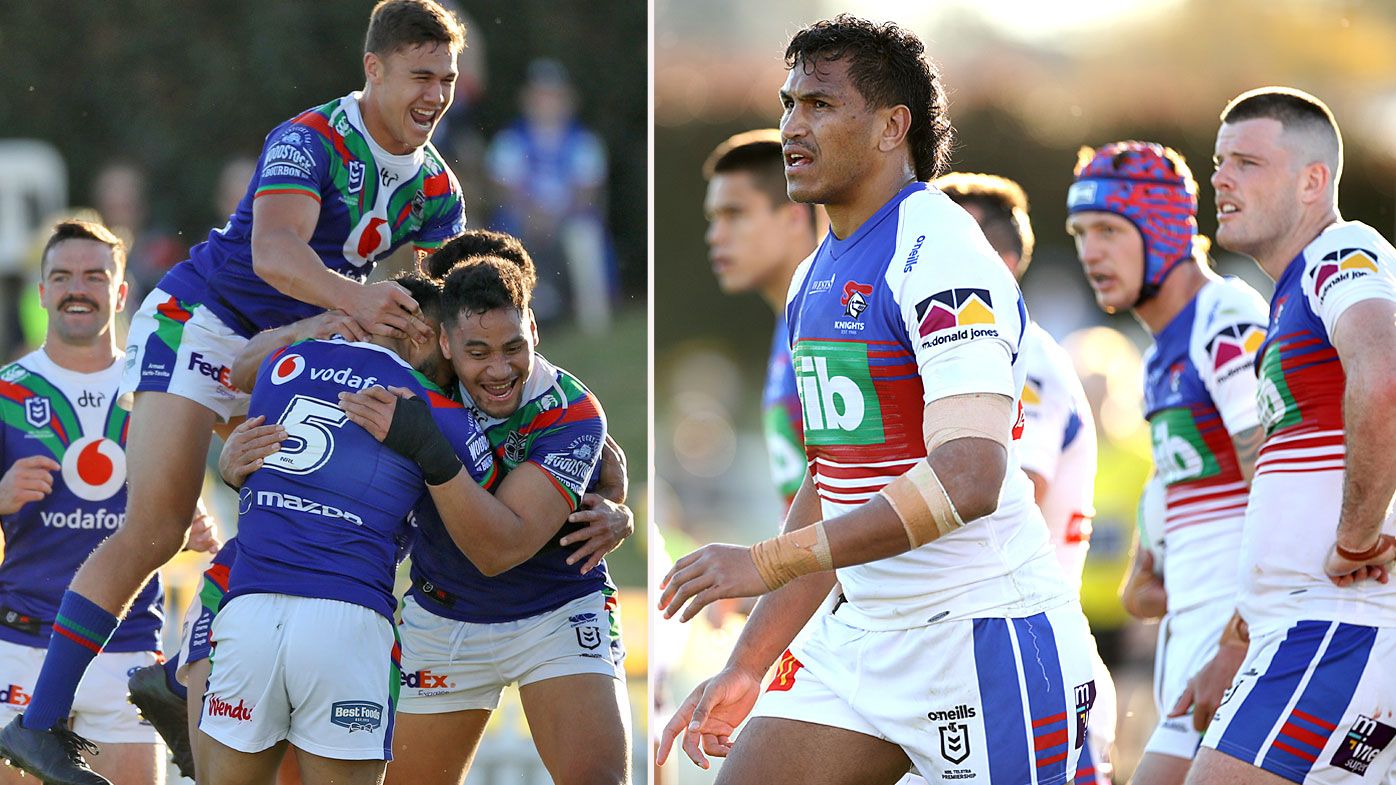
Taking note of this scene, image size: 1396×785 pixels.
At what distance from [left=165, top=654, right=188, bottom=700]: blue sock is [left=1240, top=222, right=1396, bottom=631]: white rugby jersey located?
3.31m

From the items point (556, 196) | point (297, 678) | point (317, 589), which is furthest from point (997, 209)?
point (297, 678)

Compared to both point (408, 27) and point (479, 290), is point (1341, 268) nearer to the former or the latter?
point (479, 290)

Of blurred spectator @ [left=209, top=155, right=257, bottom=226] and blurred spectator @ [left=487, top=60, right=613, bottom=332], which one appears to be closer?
blurred spectator @ [left=487, top=60, right=613, bottom=332]

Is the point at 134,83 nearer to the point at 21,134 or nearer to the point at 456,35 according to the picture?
the point at 21,134

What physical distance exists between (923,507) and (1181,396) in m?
2.66

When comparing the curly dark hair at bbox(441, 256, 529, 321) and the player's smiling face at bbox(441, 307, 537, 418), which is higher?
the curly dark hair at bbox(441, 256, 529, 321)

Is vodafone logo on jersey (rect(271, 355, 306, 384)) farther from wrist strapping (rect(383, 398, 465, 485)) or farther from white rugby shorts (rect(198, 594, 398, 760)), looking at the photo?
white rugby shorts (rect(198, 594, 398, 760))

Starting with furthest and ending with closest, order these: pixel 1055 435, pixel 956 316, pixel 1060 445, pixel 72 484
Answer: pixel 72 484 → pixel 1060 445 → pixel 1055 435 → pixel 956 316

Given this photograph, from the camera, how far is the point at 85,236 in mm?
6277

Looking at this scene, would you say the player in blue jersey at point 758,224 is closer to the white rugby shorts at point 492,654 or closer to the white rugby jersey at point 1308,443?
the white rugby shorts at point 492,654

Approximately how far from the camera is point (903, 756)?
3.86 m

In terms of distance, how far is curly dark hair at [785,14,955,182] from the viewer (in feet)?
12.9

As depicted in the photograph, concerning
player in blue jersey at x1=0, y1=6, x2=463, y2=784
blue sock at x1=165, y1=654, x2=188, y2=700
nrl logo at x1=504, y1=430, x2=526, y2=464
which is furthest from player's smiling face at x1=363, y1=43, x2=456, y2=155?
blue sock at x1=165, y1=654, x2=188, y2=700

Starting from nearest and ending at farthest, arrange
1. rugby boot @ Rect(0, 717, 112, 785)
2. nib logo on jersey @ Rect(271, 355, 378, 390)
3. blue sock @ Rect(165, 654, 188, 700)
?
nib logo on jersey @ Rect(271, 355, 378, 390) < rugby boot @ Rect(0, 717, 112, 785) < blue sock @ Rect(165, 654, 188, 700)
